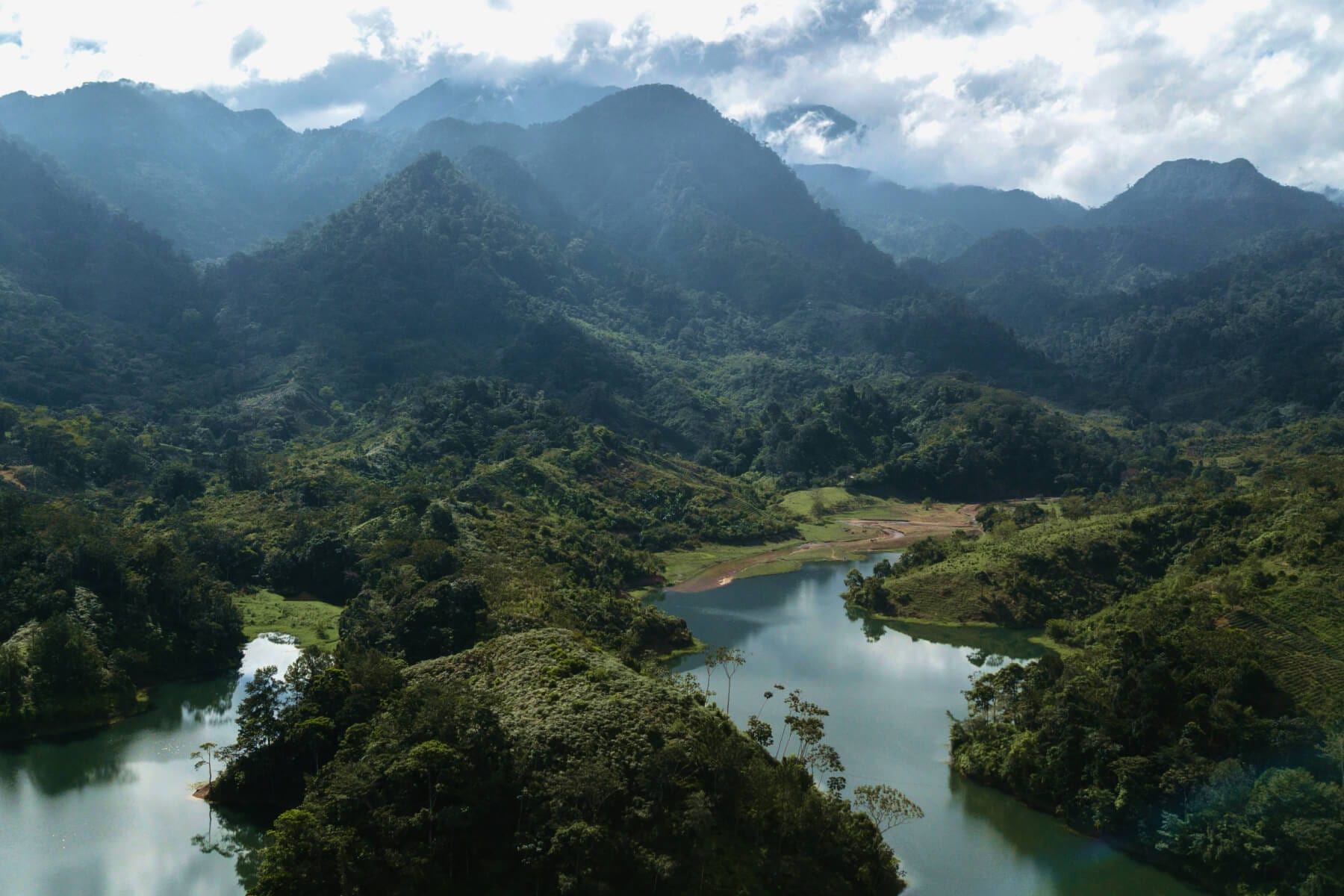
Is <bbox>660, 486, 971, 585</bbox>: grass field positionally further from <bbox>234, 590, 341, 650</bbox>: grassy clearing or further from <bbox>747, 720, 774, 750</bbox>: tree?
<bbox>747, 720, 774, 750</bbox>: tree

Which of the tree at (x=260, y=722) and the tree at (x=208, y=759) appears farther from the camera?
the tree at (x=208, y=759)

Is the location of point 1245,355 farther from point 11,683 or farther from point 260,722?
point 11,683

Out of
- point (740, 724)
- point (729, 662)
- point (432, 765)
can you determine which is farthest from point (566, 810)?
point (729, 662)

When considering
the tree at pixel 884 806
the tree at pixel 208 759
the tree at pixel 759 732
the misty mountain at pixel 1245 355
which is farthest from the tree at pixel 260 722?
the misty mountain at pixel 1245 355

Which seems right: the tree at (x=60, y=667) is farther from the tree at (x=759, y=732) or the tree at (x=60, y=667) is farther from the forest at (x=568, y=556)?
the tree at (x=759, y=732)

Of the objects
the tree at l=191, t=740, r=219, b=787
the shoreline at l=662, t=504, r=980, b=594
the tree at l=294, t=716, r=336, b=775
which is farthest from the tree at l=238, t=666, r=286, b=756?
the shoreline at l=662, t=504, r=980, b=594
